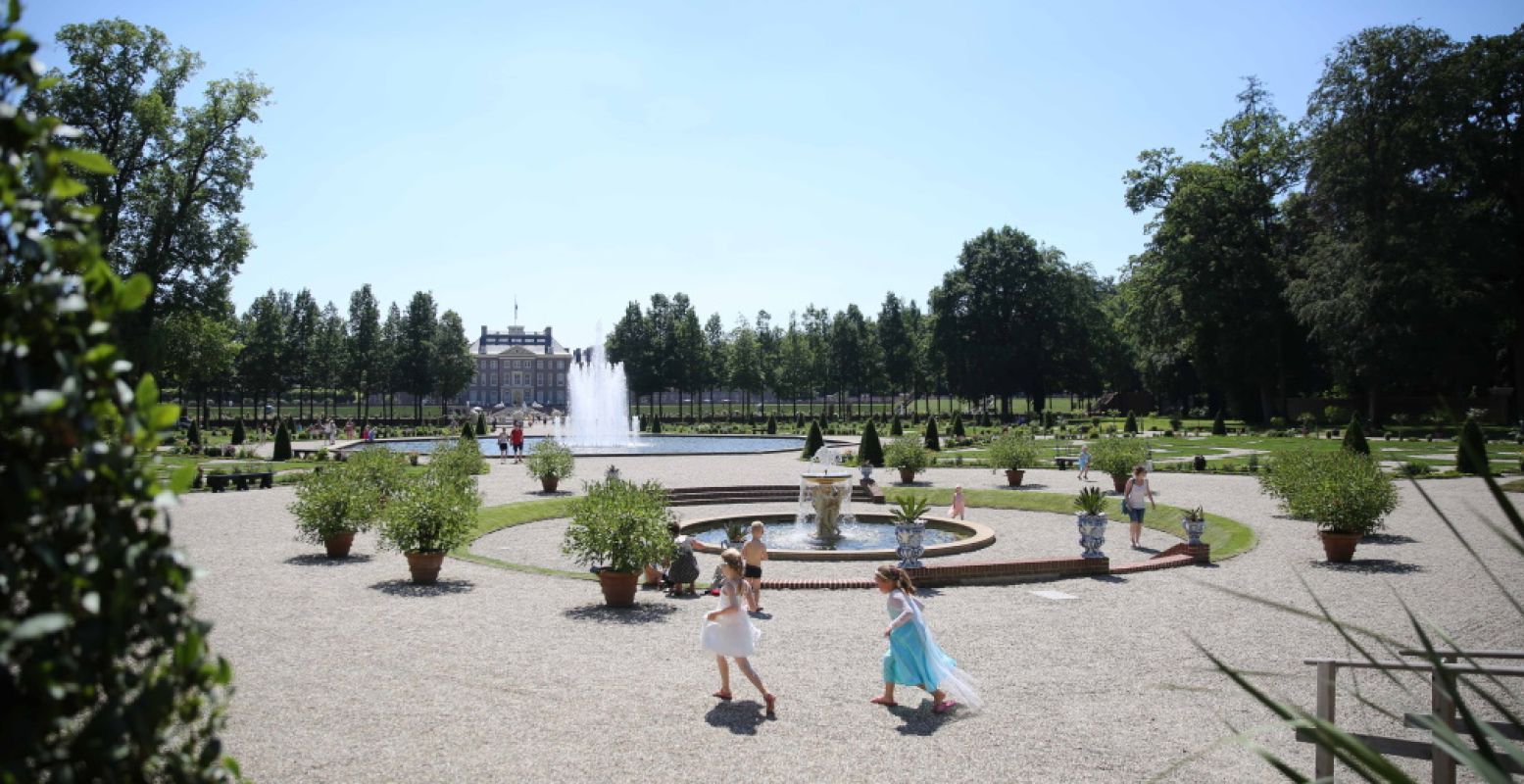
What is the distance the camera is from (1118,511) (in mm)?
22906

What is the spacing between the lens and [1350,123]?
156 ft

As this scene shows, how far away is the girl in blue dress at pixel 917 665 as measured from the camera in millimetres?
8078

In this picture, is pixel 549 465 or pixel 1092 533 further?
pixel 549 465

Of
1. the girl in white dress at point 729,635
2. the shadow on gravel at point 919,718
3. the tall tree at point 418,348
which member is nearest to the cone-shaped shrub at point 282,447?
the girl in white dress at point 729,635

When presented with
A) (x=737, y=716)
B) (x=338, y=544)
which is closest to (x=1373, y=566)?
(x=737, y=716)

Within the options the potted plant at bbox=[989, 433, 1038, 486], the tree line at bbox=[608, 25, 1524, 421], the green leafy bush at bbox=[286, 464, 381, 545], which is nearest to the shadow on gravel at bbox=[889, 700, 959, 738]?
the green leafy bush at bbox=[286, 464, 381, 545]

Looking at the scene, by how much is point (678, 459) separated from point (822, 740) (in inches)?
1252

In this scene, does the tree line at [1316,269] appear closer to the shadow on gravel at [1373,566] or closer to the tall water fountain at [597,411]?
the tall water fountain at [597,411]

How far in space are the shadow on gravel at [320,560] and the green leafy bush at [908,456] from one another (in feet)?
57.5

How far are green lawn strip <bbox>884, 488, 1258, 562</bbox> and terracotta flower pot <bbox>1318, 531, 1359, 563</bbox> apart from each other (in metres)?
1.45

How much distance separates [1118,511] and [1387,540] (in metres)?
6.11

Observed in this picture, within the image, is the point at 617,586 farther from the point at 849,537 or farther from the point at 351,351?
the point at 351,351

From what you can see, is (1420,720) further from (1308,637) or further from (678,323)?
(678,323)

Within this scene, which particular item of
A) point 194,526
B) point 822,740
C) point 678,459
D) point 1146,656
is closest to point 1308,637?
point 1146,656
